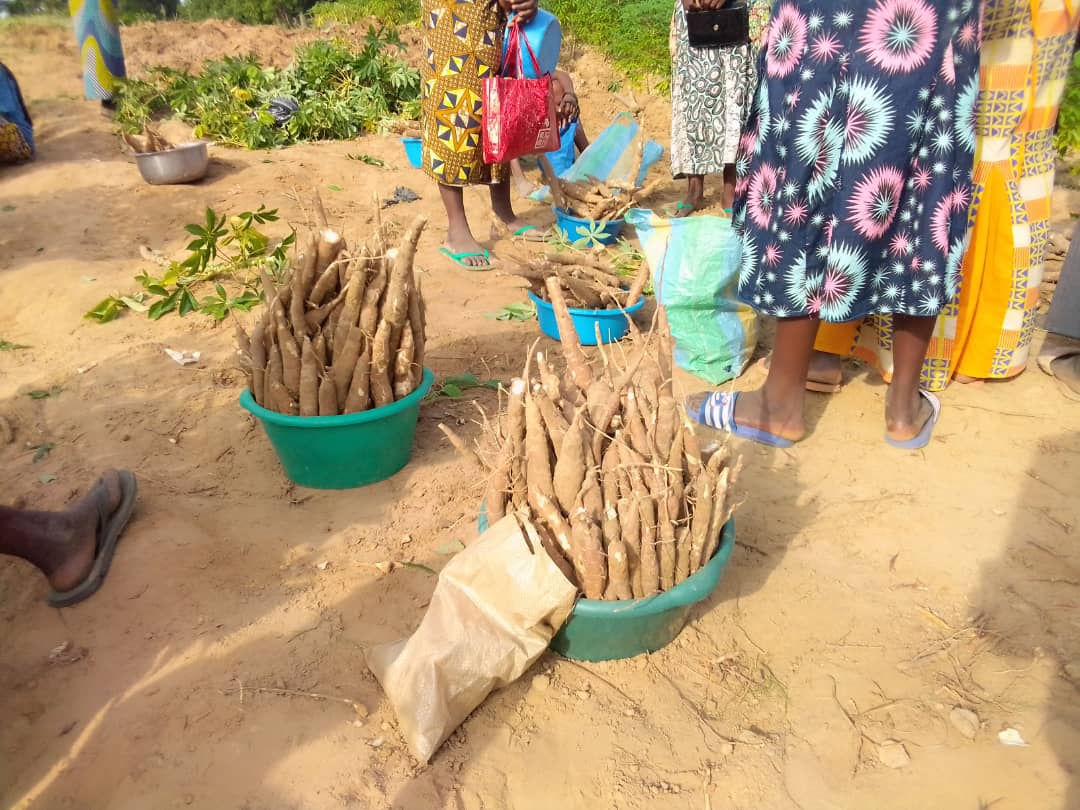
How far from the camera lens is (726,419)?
273 cm

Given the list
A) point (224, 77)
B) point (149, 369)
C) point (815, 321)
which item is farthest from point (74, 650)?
point (224, 77)

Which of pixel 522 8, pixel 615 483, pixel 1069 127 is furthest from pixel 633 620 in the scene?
pixel 1069 127

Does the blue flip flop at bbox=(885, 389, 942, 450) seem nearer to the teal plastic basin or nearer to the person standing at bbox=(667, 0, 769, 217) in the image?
the teal plastic basin

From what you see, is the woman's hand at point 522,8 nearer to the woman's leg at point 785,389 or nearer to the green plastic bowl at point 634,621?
the woman's leg at point 785,389

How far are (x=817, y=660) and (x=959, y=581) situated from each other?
0.57 metres

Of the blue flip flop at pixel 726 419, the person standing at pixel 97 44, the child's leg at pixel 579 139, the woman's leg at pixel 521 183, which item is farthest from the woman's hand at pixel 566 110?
the person standing at pixel 97 44

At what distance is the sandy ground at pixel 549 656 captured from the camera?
161 centimetres

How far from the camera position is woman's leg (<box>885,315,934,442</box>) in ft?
8.54

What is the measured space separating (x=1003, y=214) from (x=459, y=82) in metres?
2.67

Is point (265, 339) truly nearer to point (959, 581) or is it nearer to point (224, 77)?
point (959, 581)

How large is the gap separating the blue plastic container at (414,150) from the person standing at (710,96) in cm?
234

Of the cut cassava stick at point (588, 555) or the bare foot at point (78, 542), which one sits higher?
the cut cassava stick at point (588, 555)

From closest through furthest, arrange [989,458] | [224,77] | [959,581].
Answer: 1. [959,581]
2. [989,458]
3. [224,77]

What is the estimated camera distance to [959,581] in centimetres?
213
